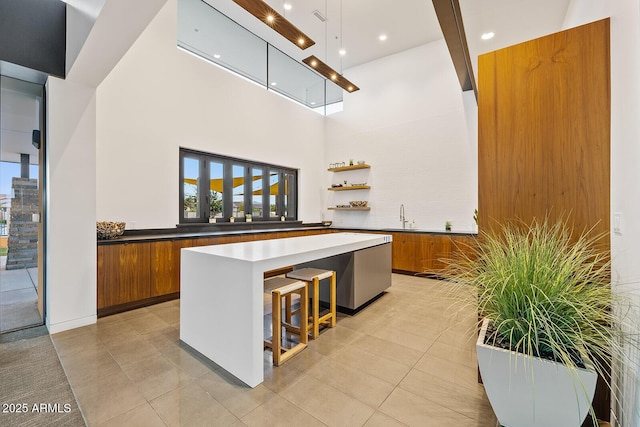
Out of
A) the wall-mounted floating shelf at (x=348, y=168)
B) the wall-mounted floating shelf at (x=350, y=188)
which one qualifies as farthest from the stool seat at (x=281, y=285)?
the wall-mounted floating shelf at (x=348, y=168)

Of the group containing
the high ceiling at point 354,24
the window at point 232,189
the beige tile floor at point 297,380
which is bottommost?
the beige tile floor at point 297,380

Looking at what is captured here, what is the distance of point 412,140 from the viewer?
560 centimetres

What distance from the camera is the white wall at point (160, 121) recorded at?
3.53 meters

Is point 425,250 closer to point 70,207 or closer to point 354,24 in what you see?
point 354,24

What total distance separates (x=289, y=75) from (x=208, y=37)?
6.28ft

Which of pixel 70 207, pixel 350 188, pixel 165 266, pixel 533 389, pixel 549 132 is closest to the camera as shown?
pixel 533 389

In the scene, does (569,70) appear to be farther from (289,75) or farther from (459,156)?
(289,75)

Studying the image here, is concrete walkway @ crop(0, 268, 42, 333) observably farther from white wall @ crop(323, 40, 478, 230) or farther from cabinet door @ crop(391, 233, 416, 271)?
white wall @ crop(323, 40, 478, 230)

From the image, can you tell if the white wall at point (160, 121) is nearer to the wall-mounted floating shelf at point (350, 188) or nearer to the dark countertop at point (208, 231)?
the dark countertop at point (208, 231)

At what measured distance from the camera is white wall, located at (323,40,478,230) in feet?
16.7

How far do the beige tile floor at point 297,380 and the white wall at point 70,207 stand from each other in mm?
260

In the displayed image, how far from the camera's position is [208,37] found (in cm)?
466

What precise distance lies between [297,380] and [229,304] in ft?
2.30

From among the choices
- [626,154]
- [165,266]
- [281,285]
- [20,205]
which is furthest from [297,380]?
[20,205]
